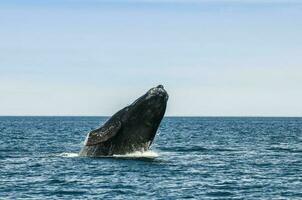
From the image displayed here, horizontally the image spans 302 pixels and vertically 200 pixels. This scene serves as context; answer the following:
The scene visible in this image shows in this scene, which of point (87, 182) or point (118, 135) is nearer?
point (87, 182)

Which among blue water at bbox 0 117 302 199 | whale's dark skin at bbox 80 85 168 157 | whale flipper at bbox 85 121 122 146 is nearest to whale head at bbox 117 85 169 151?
whale's dark skin at bbox 80 85 168 157

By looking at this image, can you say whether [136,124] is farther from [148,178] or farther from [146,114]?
[148,178]

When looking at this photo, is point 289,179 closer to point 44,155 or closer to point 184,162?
point 184,162

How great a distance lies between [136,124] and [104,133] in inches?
74.2

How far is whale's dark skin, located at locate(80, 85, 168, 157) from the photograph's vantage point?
37281 millimetres

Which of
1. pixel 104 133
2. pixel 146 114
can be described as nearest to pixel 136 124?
pixel 146 114

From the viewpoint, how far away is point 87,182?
106 ft

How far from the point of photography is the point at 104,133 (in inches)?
1447

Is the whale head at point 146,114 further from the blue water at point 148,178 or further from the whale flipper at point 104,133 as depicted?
the blue water at point 148,178

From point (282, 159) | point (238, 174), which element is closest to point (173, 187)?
point (238, 174)

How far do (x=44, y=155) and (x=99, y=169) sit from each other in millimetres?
13005

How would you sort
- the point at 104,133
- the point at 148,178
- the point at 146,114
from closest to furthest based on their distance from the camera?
the point at 148,178 → the point at 104,133 → the point at 146,114

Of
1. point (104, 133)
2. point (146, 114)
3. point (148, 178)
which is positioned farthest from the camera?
point (146, 114)

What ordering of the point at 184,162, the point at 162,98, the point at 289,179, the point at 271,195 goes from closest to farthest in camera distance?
the point at 271,195 < the point at 289,179 < the point at 162,98 < the point at 184,162
